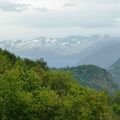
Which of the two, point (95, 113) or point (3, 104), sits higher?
point (3, 104)

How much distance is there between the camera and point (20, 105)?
7525cm

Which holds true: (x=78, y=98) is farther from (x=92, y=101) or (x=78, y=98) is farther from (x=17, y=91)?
(x=17, y=91)

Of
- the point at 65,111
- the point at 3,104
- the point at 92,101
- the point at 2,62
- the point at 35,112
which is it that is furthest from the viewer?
the point at 2,62

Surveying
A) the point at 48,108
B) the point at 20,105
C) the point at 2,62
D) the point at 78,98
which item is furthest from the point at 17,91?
the point at 2,62

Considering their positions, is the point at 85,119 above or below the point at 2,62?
below

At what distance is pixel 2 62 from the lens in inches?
4764

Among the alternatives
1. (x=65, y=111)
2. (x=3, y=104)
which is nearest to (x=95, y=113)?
(x=65, y=111)

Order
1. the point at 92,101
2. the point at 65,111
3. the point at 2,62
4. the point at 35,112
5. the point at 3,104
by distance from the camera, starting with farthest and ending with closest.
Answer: the point at 2,62, the point at 92,101, the point at 65,111, the point at 35,112, the point at 3,104

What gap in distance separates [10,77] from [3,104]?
437 inches

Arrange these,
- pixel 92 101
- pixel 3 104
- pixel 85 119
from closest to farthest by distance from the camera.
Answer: pixel 3 104
pixel 85 119
pixel 92 101

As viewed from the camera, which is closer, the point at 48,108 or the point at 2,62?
the point at 48,108

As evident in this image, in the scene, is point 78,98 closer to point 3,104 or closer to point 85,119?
point 85,119

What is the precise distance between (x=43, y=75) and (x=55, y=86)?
426cm

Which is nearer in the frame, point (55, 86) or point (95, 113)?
point (95, 113)
